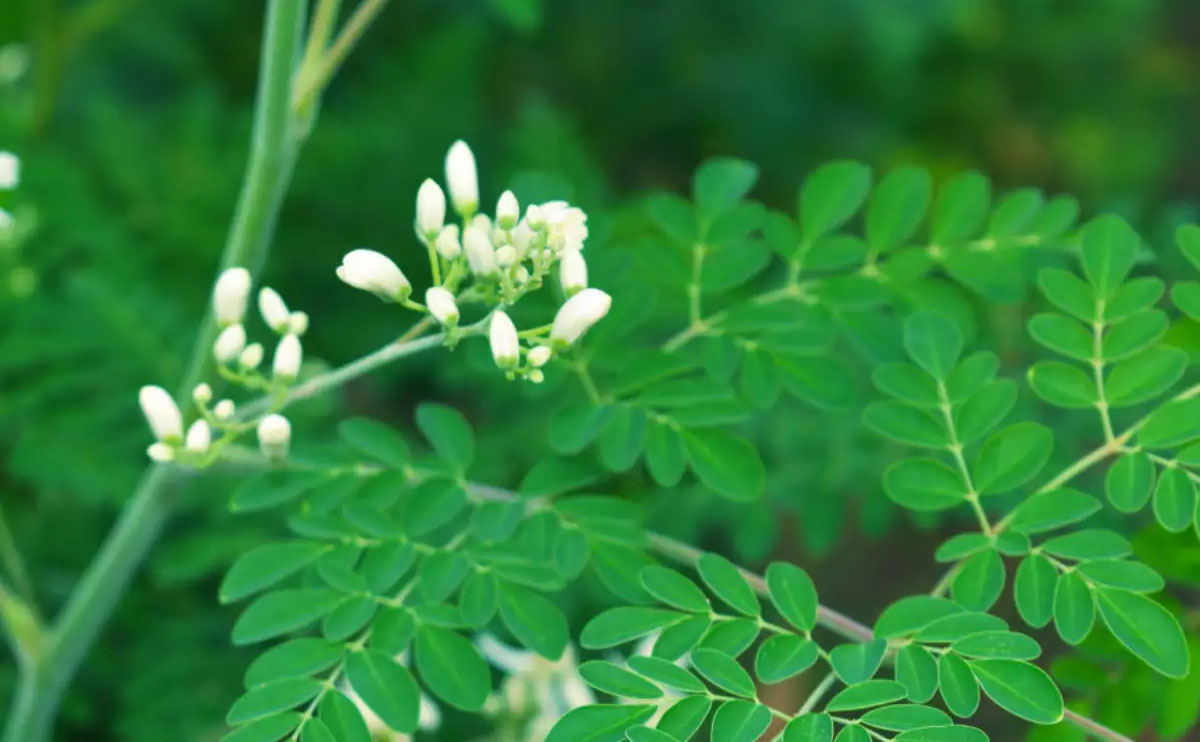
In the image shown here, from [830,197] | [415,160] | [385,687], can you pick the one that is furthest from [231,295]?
[415,160]

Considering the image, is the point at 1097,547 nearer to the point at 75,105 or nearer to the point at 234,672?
the point at 234,672

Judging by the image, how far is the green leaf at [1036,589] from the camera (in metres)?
1.00

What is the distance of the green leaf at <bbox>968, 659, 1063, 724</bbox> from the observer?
2.98ft

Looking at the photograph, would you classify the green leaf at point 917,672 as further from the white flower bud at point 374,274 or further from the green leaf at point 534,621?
the white flower bud at point 374,274

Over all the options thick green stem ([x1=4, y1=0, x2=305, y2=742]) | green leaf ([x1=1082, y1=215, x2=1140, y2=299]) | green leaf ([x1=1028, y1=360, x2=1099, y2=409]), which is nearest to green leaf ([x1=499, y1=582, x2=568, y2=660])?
thick green stem ([x1=4, y1=0, x2=305, y2=742])

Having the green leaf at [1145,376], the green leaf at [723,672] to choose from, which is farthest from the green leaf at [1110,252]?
the green leaf at [723,672]

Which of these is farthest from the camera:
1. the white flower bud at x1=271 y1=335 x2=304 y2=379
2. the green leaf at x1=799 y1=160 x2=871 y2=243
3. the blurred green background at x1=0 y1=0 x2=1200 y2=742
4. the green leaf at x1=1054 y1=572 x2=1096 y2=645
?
the blurred green background at x1=0 y1=0 x2=1200 y2=742

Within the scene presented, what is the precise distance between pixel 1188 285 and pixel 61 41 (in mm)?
1884

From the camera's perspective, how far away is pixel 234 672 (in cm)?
179

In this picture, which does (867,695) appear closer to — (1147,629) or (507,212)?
(1147,629)

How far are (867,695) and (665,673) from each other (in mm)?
142

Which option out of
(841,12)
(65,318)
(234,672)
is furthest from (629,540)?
(841,12)

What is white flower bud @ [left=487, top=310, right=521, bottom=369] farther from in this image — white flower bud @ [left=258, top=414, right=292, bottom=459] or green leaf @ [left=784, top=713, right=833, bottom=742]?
green leaf @ [left=784, top=713, right=833, bottom=742]

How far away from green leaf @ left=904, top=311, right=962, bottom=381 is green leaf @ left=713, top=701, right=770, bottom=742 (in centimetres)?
37
